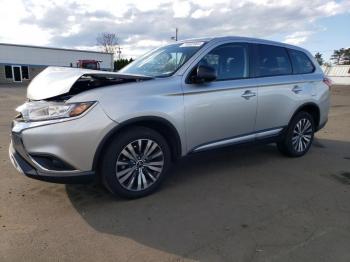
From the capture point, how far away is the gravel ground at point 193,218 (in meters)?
2.97

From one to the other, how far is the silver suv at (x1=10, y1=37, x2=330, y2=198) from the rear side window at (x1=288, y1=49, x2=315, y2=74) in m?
0.08

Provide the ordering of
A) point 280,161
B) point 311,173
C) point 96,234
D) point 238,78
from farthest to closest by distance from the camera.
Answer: point 280,161
point 311,173
point 238,78
point 96,234

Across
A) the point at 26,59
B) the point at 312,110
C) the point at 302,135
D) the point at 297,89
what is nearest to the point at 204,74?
the point at 297,89

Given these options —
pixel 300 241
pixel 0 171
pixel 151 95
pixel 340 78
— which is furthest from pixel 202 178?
pixel 340 78

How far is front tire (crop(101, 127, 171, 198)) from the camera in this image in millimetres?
3719

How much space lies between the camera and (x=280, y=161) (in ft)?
18.6

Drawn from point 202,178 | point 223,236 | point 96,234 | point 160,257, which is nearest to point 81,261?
point 96,234

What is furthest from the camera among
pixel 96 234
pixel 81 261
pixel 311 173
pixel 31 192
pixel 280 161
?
pixel 280 161

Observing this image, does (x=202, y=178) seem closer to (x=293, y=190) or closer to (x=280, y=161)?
(x=293, y=190)

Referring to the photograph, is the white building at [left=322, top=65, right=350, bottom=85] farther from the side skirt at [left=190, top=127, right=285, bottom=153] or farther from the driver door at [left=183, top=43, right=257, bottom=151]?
the driver door at [left=183, top=43, right=257, bottom=151]

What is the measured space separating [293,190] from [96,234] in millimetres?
2492

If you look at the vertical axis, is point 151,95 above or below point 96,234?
above

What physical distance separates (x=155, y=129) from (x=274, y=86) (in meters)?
2.13

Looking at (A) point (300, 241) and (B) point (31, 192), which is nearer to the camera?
(A) point (300, 241)
